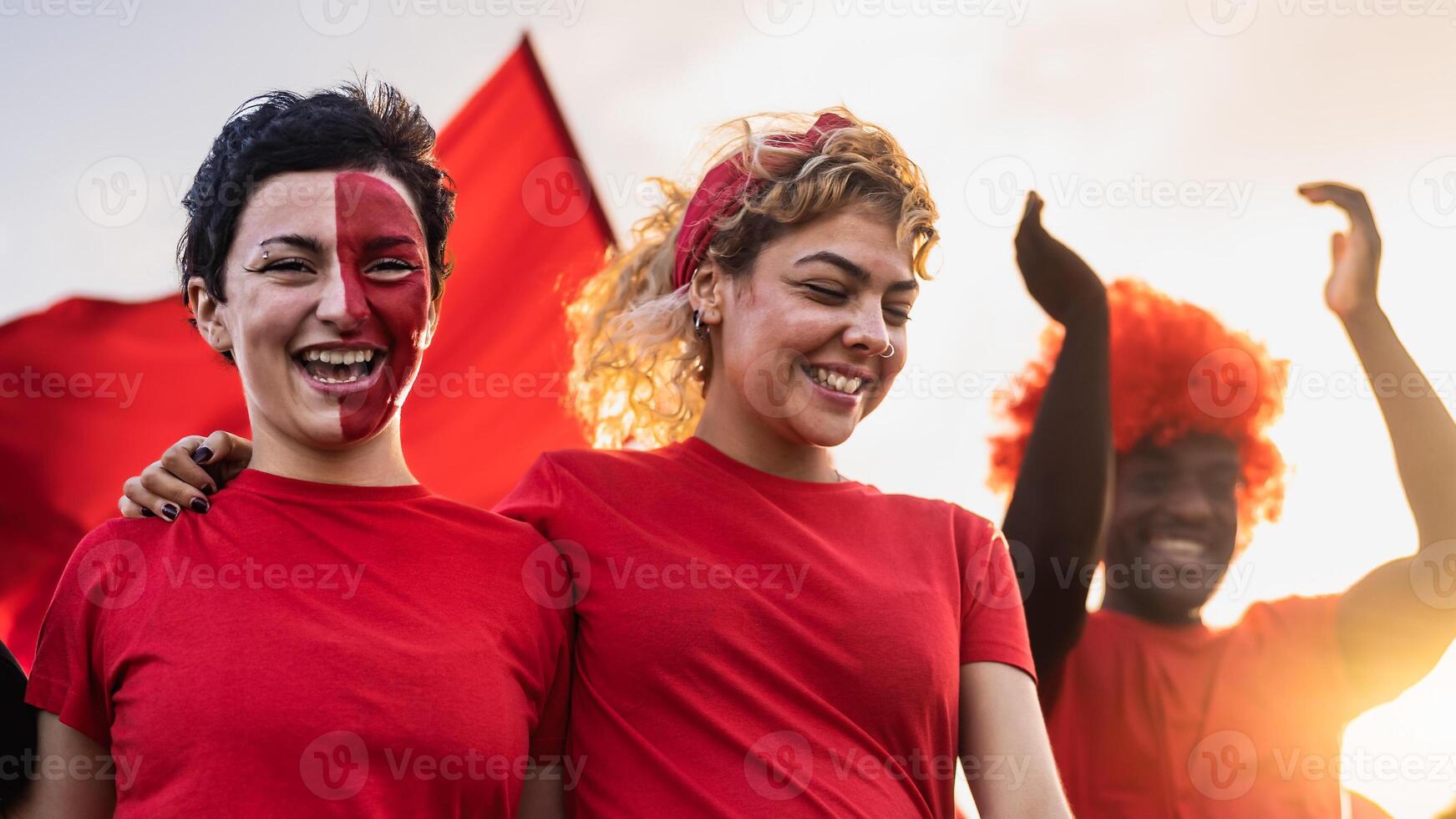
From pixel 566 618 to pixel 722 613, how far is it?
1.10 ft

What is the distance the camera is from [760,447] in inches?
119

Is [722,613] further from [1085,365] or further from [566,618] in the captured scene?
[1085,365]

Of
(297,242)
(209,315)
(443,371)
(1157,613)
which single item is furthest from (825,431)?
(443,371)

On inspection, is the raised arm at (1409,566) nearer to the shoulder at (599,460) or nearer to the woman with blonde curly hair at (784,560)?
the woman with blonde curly hair at (784,560)

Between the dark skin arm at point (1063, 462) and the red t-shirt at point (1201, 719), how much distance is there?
6.6 inches

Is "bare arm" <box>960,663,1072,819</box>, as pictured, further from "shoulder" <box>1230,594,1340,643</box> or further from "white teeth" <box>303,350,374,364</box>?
"shoulder" <box>1230,594,1340,643</box>

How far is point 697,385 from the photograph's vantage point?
10.9ft

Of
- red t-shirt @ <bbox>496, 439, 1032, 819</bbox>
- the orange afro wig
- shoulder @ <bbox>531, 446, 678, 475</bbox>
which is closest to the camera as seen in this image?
red t-shirt @ <bbox>496, 439, 1032, 819</bbox>

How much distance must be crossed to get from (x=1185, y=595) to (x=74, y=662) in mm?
3331

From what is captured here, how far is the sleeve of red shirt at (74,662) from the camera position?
2320mm

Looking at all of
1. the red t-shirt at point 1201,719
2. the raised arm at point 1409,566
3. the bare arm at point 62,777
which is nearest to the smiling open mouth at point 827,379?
the bare arm at point 62,777

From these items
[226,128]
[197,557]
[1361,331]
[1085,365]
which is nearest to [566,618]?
[197,557]

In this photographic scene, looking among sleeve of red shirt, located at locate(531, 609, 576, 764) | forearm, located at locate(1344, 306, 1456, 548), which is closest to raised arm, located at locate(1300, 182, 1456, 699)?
forearm, located at locate(1344, 306, 1456, 548)

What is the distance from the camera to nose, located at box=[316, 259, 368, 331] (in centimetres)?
257
